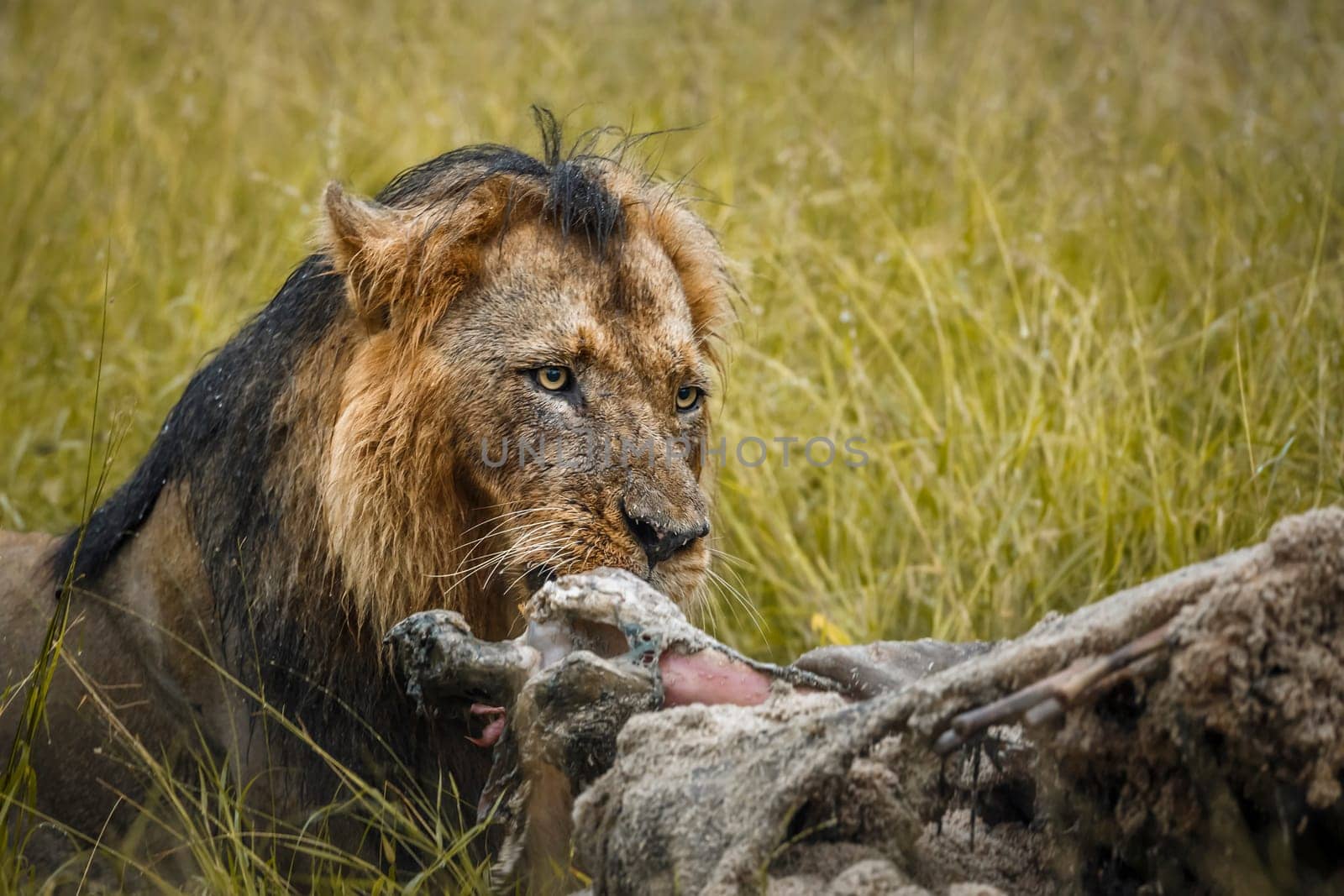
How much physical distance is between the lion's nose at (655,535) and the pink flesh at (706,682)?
2.26 ft

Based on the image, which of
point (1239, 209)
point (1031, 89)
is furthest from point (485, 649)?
point (1031, 89)

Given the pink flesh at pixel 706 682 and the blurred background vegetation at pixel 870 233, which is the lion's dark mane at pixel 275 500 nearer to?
the blurred background vegetation at pixel 870 233

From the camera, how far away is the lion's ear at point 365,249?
3129mm

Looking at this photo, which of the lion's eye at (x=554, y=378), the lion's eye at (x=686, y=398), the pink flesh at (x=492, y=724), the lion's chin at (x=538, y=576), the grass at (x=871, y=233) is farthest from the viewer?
the grass at (x=871, y=233)

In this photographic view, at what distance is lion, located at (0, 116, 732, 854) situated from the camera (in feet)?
9.94

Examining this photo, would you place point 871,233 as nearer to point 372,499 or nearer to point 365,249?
point 365,249

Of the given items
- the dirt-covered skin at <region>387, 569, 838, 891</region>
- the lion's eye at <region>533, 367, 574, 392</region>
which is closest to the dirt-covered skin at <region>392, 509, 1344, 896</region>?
the dirt-covered skin at <region>387, 569, 838, 891</region>

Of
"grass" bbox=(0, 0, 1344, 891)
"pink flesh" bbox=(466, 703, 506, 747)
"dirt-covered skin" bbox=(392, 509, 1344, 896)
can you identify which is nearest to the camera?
"dirt-covered skin" bbox=(392, 509, 1344, 896)

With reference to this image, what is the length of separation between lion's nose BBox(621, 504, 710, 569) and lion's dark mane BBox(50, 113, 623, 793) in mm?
602

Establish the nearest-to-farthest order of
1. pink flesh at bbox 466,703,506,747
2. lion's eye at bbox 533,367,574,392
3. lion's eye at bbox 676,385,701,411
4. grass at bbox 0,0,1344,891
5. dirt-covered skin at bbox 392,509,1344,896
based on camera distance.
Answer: dirt-covered skin at bbox 392,509,1344,896 < pink flesh at bbox 466,703,506,747 < lion's eye at bbox 533,367,574,392 < lion's eye at bbox 676,385,701,411 < grass at bbox 0,0,1344,891

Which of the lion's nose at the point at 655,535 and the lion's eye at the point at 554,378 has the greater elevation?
the lion's eye at the point at 554,378

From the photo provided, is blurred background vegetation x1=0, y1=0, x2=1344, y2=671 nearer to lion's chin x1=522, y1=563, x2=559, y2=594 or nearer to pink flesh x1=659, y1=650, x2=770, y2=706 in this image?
lion's chin x1=522, y1=563, x2=559, y2=594

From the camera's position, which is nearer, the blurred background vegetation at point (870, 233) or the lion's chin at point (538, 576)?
the lion's chin at point (538, 576)

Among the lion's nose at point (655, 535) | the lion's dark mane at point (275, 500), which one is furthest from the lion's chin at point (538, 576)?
the lion's dark mane at point (275, 500)
